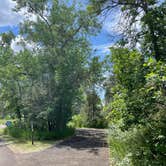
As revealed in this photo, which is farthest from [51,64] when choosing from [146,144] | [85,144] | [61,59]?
[146,144]

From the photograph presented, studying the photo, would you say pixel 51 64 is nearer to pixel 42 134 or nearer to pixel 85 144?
pixel 42 134

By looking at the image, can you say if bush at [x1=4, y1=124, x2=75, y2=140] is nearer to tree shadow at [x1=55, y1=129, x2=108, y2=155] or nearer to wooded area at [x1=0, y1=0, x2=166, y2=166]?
wooded area at [x1=0, y1=0, x2=166, y2=166]

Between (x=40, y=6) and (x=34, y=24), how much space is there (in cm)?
150

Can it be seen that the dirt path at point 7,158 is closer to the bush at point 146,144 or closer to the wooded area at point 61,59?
the wooded area at point 61,59

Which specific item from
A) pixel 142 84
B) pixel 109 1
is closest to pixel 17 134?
pixel 109 1

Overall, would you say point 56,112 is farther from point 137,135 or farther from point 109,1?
point 137,135

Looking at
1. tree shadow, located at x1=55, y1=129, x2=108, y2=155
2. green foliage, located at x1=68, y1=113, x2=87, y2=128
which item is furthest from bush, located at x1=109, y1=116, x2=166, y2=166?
green foliage, located at x1=68, y1=113, x2=87, y2=128

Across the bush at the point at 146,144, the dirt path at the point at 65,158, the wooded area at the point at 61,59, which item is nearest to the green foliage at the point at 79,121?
the wooded area at the point at 61,59

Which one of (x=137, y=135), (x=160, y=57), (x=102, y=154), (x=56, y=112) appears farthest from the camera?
(x=56, y=112)

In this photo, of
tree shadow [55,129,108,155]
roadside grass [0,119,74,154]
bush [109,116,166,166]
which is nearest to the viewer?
bush [109,116,166,166]

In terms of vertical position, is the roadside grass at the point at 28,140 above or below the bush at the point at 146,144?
below

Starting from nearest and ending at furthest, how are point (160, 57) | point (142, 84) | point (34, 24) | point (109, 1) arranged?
point (142, 84) → point (160, 57) → point (109, 1) → point (34, 24)

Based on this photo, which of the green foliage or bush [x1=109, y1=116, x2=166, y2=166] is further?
the green foliage

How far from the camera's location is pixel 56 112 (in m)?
16.6
